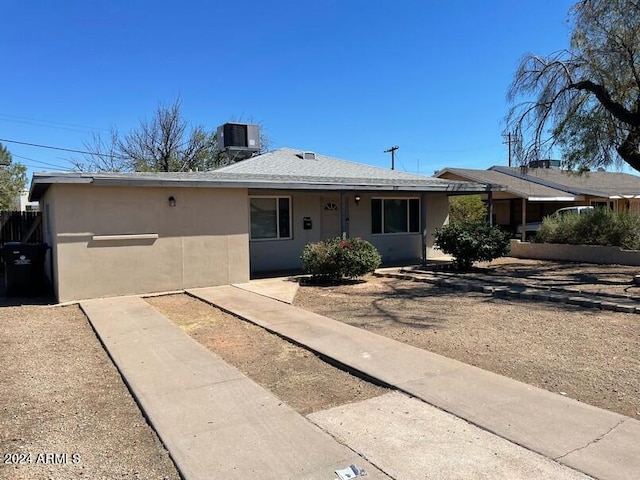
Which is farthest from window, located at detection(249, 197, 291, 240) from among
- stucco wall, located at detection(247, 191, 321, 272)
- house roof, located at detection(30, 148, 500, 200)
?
house roof, located at detection(30, 148, 500, 200)

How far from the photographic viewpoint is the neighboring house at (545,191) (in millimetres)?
23375

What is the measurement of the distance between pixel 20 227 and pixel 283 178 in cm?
922

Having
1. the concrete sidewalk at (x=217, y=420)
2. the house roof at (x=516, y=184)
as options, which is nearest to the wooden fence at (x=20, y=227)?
the concrete sidewalk at (x=217, y=420)

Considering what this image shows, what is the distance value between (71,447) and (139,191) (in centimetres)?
724

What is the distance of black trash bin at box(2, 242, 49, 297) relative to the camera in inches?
389

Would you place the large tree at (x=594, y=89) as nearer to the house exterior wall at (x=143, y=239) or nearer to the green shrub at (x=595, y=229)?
the green shrub at (x=595, y=229)

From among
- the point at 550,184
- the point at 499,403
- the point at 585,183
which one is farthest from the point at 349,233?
the point at 585,183

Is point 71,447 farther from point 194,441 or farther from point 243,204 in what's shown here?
point 243,204

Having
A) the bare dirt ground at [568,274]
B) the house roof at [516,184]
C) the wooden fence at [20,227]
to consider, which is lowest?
the bare dirt ground at [568,274]

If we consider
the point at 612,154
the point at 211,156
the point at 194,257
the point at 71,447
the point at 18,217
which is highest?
the point at 211,156

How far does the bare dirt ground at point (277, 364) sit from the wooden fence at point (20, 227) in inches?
382

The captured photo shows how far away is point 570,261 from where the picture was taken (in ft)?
50.9

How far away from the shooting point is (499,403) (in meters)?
4.04

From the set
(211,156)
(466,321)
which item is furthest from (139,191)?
(211,156)
